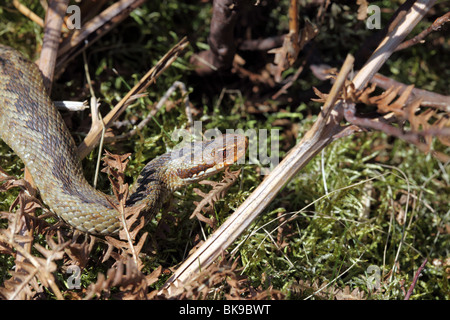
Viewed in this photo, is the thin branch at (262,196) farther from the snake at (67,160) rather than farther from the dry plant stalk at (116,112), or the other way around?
the dry plant stalk at (116,112)

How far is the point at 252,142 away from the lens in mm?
4734

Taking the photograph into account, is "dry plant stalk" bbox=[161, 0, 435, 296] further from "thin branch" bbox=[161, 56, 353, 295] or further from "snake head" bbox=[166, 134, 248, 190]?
"snake head" bbox=[166, 134, 248, 190]

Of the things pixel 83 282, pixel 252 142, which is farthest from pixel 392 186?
pixel 83 282

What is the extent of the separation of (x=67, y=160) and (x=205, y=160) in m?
1.24

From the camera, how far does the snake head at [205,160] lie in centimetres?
397

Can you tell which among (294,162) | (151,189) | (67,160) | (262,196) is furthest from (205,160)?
(67,160)

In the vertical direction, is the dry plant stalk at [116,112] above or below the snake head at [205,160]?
above

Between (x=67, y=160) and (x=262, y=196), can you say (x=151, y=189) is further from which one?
(x=262, y=196)

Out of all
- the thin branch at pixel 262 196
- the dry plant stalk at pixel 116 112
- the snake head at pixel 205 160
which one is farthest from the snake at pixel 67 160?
the thin branch at pixel 262 196

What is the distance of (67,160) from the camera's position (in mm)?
3748

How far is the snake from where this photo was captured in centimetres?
350
